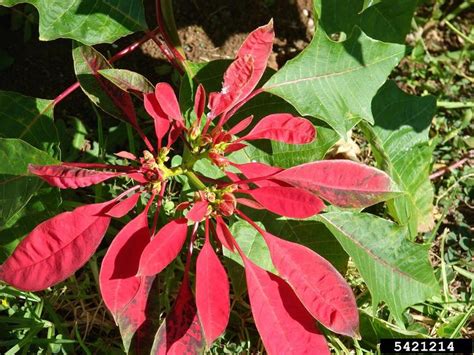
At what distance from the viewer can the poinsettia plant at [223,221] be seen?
3.70ft

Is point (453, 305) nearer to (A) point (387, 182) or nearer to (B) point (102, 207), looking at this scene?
(A) point (387, 182)

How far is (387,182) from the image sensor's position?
121 centimetres

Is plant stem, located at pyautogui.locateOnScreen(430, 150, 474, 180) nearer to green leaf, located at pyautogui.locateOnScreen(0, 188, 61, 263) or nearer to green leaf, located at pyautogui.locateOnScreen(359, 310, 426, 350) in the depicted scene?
green leaf, located at pyautogui.locateOnScreen(359, 310, 426, 350)

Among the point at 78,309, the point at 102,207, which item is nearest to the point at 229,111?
the point at 102,207

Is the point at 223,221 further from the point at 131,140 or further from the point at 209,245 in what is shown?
the point at 131,140

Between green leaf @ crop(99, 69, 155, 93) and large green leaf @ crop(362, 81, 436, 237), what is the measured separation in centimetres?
65

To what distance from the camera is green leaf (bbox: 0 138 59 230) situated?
4.05ft

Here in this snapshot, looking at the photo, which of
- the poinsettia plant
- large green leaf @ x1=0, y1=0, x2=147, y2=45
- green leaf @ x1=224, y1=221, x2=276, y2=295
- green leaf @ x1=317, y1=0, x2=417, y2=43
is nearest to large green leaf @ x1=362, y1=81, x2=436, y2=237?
green leaf @ x1=317, y1=0, x2=417, y2=43

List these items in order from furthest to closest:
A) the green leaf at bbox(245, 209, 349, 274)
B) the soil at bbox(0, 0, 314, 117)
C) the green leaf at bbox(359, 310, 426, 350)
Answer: the soil at bbox(0, 0, 314, 117), the green leaf at bbox(359, 310, 426, 350), the green leaf at bbox(245, 209, 349, 274)

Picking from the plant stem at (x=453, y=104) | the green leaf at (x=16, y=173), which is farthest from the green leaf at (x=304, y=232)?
the plant stem at (x=453, y=104)

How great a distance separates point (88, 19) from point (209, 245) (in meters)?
0.56

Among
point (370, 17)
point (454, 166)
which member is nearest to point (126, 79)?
point (370, 17)

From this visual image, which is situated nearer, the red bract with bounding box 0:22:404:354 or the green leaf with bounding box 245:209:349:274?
the red bract with bounding box 0:22:404:354

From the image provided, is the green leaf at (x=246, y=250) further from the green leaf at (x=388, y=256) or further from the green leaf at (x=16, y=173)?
the green leaf at (x=16, y=173)
